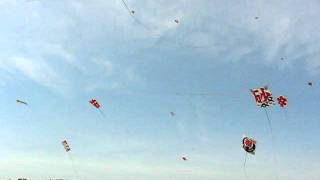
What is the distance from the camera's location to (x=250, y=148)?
60375 mm

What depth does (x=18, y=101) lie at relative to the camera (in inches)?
2084

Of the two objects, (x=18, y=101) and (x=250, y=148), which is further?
(x=250, y=148)

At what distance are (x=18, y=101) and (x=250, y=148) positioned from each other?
72724mm
